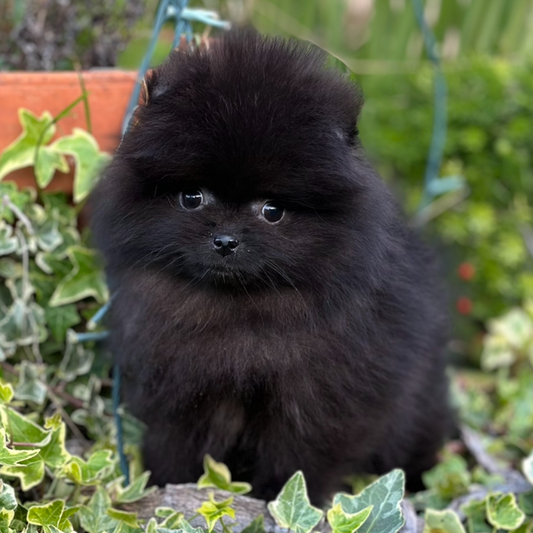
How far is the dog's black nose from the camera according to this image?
112 centimetres

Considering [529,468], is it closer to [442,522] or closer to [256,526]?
[442,522]

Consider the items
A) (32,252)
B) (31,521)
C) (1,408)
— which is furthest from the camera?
(32,252)

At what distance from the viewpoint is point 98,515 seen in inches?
51.4

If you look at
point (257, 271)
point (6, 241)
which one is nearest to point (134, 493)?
point (257, 271)

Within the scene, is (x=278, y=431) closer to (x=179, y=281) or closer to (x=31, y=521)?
(x=179, y=281)

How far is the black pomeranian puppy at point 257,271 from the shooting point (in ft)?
3.69

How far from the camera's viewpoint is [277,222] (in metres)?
1.18

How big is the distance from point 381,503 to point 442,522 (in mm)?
273

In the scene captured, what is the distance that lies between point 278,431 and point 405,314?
0.37 m

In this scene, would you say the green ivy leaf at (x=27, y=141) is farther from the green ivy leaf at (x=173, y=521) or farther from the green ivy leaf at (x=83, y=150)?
the green ivy leaf at (x=173, y=521)

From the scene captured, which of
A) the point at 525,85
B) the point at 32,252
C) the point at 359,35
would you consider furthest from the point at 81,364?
the point at 359,35

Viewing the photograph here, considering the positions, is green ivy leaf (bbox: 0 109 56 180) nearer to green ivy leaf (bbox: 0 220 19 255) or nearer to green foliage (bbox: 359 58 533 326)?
green ivy leaf (bbox: 0 220 19 255)

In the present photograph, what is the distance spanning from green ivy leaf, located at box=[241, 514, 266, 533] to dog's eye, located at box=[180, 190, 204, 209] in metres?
0.64

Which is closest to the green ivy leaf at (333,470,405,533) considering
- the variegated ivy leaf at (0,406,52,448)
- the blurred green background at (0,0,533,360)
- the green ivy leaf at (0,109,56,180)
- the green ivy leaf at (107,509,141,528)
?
the green ivy leaf at (107,509,141,528)
